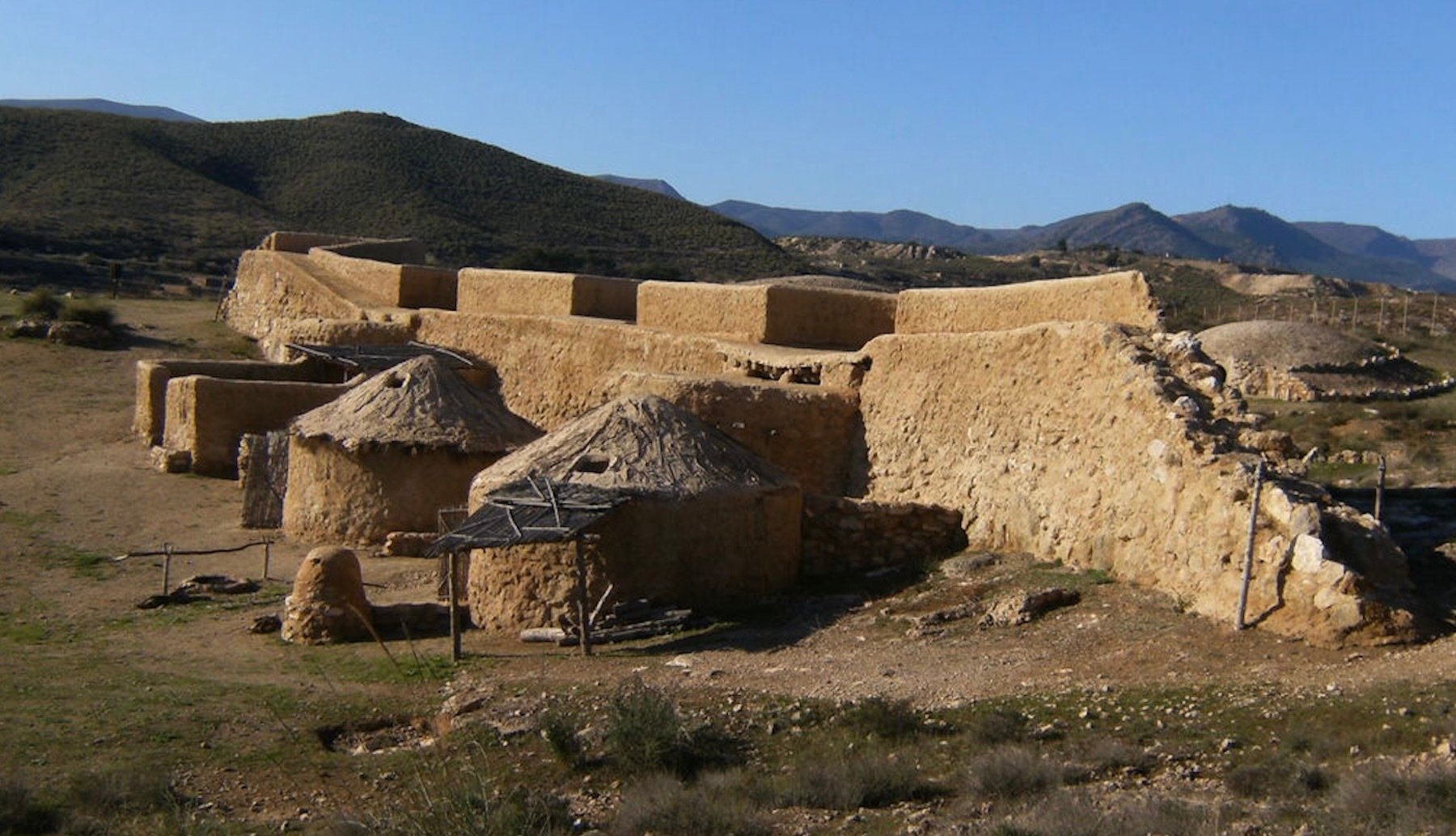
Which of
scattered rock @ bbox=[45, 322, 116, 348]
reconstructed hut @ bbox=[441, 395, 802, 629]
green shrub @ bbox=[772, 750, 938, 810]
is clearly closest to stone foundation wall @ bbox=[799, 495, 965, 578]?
reconstructed hut @ bbox=[441, 395, 802, 629]

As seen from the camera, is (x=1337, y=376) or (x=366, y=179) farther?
(x=366, y=179)

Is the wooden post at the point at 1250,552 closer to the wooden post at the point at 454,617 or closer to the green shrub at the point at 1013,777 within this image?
the green shrub at the point at 1013,777

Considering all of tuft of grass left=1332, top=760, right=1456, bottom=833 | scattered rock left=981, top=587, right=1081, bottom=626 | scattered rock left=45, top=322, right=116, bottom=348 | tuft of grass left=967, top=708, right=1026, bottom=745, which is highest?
scattered rock left=45, top=322, right=116, bottom=348

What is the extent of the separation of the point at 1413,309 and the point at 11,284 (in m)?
32.5

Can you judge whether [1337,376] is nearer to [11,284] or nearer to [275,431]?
[275,431]

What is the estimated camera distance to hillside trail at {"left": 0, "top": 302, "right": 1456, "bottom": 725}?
9.23 meters

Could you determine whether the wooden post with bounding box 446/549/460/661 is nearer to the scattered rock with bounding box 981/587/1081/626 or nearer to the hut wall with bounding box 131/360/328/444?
the scattered rock with bounding box 981/587/1081/626

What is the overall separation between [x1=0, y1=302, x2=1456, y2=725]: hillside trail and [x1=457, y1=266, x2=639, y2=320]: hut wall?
4730 millimetres

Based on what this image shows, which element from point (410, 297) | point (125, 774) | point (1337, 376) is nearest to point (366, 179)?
point (410, 297)

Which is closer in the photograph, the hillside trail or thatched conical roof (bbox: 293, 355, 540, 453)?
the hillside trail

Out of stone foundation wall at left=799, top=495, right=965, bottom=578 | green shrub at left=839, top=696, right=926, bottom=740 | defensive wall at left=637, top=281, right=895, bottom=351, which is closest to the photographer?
green shrub at left=839, top=696, right=926, bottom=740

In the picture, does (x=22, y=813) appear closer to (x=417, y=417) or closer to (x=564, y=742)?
(x=564, y=742)

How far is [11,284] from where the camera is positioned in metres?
36.1

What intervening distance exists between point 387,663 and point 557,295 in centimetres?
1048
